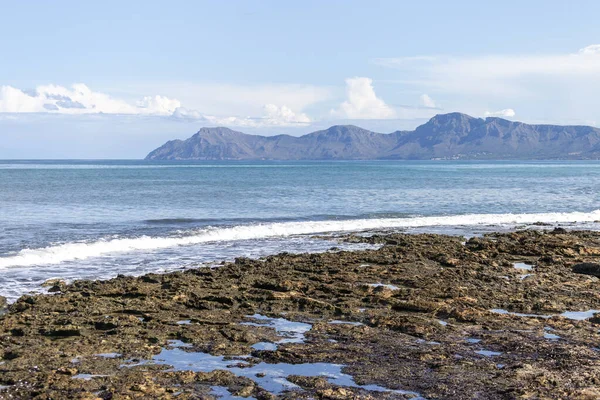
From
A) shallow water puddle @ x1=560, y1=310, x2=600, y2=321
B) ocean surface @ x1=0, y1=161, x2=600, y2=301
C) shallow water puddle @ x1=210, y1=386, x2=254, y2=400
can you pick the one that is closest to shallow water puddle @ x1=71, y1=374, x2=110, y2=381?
shallow water puddle @ x1=210, y1=386, x2=254, y2=400

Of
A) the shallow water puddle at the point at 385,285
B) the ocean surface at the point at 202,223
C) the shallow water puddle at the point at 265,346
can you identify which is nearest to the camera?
the shallow water puddle at the point at 265,346

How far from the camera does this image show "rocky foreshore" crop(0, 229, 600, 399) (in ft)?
30.8

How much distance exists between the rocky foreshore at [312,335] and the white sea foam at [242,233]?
6.43 m

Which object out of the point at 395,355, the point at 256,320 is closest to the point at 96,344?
the point at 256,320

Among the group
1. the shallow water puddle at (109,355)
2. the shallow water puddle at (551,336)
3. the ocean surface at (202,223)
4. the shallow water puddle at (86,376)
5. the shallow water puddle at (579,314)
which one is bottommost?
the ocean surface at (202,223)

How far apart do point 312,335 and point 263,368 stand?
6.67 ft

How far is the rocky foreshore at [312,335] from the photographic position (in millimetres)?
9375

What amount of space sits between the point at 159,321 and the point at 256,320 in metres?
1.89

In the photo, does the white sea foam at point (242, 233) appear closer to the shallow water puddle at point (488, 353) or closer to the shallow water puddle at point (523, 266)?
the shallow water puddle at point (523, 266)

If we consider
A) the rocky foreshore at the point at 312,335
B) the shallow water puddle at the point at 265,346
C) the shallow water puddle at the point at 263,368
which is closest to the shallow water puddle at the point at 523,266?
the rocky foreshore at the point at 312,335

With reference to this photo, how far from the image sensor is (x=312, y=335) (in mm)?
12133

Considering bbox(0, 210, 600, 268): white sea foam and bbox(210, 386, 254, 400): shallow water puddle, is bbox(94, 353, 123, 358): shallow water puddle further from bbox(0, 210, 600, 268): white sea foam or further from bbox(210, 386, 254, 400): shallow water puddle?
bbox(0, 210, 600, 268): white sea foam

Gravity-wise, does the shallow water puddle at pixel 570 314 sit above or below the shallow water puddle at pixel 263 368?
below

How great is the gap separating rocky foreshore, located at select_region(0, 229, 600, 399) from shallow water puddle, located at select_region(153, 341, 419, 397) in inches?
1.2
